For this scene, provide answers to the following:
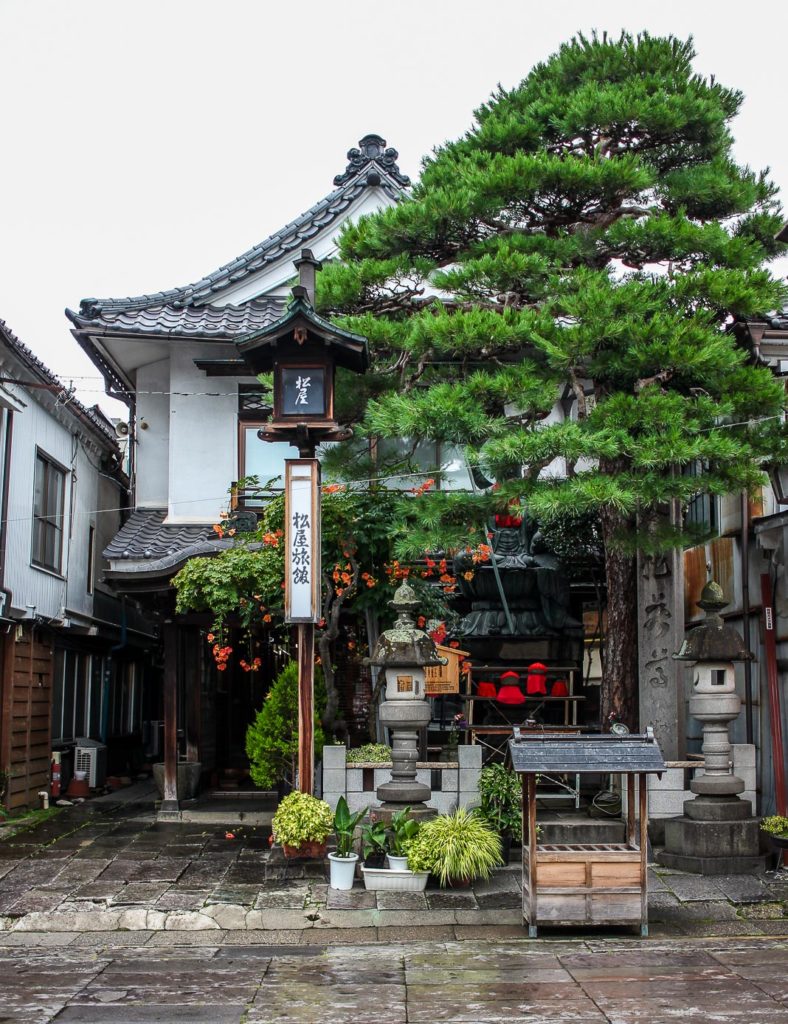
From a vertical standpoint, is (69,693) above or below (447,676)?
below

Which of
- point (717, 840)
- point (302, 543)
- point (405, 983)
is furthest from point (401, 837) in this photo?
point (717, 840)

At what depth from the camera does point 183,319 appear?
19344mm

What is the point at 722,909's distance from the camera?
39.1 feet

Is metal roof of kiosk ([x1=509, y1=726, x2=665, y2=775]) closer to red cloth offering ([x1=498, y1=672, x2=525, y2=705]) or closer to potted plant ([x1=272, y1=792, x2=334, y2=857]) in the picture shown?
potted plant ([x1=272, y1=792, x2=334, y2=857])

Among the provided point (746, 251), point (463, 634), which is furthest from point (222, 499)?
point (746, 251)

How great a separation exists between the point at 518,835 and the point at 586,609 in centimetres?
764

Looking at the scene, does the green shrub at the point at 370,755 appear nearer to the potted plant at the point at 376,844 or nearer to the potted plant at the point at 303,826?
the potted plant at the point at 303,826

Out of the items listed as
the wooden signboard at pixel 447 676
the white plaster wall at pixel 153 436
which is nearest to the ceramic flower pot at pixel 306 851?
the wooden signboard at pixel 447 676

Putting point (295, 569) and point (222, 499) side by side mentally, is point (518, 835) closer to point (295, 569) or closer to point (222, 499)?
point (295, 569)

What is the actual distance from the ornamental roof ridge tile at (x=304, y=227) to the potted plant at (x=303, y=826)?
992 centimetres

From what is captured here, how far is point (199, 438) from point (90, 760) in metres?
7.16

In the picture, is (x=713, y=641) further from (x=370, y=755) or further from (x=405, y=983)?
(x=405, y=983)

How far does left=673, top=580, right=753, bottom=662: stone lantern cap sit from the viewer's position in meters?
14.0

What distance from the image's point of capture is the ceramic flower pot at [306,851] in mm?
13320
